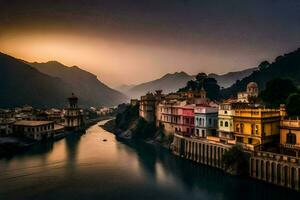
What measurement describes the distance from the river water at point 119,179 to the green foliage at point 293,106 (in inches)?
720

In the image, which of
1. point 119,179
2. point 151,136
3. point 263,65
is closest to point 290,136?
point 119,179

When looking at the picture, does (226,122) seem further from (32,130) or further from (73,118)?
(73,118)

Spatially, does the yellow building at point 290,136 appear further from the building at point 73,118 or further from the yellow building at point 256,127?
the building at point 73,118

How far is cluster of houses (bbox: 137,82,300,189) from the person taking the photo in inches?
1806

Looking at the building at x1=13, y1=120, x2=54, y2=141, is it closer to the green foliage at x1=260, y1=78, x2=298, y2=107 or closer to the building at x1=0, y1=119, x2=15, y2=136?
the building at x1=0, y1=119, x2=15, y2=136

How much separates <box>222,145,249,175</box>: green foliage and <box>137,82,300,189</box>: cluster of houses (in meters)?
1.24

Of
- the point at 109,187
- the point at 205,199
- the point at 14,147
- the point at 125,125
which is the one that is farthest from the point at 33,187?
the point at 125,125

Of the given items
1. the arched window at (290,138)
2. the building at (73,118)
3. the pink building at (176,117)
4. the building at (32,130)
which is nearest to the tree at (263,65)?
the pink building at (176,117)

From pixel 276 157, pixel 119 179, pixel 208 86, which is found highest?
pixel 208 86

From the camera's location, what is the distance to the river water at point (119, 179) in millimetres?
45312

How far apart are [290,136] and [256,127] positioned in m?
5.41

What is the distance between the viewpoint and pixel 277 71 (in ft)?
481

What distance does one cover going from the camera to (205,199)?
4422 cm

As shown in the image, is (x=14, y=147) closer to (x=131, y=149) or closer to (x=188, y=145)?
(x=131, y=149)
